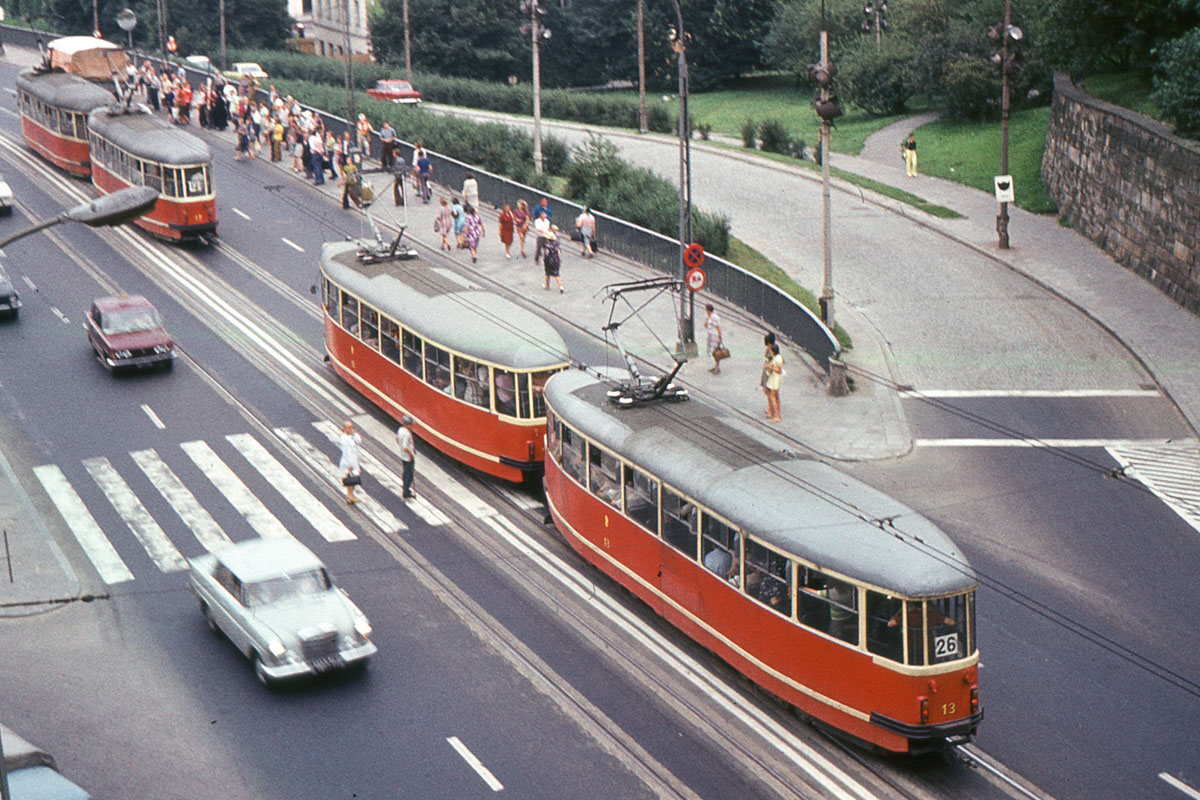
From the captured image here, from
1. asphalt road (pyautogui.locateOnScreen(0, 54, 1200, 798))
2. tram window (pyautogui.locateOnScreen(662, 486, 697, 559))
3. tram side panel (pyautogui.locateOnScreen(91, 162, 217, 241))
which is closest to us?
asphalt road (pyautogui.locateOnScreen(0, 54, 1200, 798))

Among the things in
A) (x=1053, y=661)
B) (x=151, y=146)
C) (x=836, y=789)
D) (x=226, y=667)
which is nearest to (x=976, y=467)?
(x=1053, y=661)

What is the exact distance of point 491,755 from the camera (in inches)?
654

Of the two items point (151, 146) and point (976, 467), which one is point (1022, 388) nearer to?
point (976, 467)

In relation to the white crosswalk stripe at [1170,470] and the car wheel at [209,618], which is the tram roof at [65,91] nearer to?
the car wheel at [209,618]

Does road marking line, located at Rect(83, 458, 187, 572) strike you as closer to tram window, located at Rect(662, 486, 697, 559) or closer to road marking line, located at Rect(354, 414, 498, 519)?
road marking line, located at Rect(354, 414, 498, 519)

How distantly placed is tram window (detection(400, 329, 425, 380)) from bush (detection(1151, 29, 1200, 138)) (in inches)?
844

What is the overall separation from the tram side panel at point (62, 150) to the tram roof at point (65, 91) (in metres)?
1.15

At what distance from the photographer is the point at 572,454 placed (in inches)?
852

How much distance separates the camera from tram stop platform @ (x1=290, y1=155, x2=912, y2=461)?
28.5 meters

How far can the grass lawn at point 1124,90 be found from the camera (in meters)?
41.6

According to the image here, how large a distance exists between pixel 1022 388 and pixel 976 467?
16.5 ft

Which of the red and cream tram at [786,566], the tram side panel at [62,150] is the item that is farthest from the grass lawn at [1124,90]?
the tram side panel at [62,150]

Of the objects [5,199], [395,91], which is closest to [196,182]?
[5,199]

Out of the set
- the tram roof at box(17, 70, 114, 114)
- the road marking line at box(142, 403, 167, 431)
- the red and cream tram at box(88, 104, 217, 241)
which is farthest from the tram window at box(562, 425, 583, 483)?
the tram roof at box(17, 70, 114, 114)
